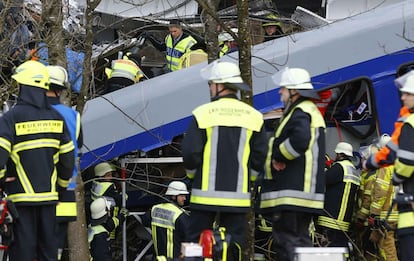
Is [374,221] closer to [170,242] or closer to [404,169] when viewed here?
[170,242]

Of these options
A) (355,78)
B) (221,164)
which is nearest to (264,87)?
(355,78)

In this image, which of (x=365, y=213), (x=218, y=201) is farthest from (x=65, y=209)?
(x=365, y=213)

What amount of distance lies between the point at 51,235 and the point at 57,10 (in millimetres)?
2691

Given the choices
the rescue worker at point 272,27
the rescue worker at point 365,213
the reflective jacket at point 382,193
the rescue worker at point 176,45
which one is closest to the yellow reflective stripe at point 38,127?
the rescue worker at point 365,213

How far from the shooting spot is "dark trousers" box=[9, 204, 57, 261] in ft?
25.3

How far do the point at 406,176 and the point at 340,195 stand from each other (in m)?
3.32

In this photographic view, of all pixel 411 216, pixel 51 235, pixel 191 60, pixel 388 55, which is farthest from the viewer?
pixel 191 60

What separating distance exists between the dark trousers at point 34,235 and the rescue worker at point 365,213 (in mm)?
4201

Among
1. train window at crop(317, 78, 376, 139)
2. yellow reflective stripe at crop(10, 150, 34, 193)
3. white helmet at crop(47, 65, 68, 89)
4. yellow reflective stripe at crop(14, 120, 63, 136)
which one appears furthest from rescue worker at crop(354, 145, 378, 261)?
yellow reflective stripe at crop(10, 150, 34, 193)

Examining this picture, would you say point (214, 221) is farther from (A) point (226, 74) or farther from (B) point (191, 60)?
(B) point (191, 60)

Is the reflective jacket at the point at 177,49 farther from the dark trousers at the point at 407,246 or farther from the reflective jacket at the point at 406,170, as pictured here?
the dark trousers at the point at 407,246

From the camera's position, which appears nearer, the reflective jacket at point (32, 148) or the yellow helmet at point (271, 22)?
the reflective jacket at point (32, 148)

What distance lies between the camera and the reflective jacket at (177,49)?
502 inches

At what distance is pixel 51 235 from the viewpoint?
7.84 meters
